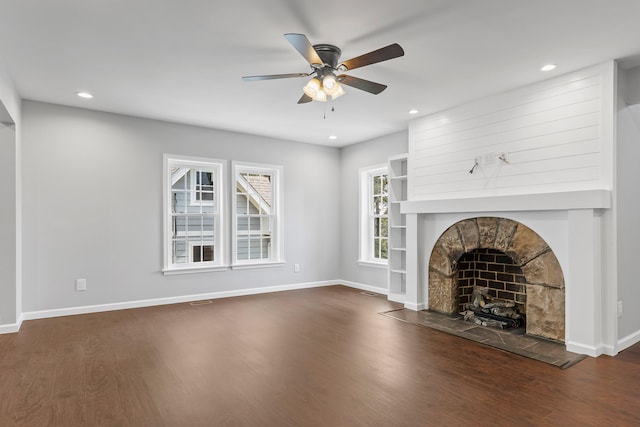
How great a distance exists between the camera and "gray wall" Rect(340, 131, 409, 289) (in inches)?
243

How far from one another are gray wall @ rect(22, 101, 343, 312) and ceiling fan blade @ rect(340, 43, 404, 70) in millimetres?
3521

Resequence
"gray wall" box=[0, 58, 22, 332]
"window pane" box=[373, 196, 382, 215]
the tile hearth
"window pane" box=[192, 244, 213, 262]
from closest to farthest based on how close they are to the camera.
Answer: the tile hearth → "gray wall" box=[0, 58, 22, 332] → "window pane" box=[192, 244, 213, 262] → "window pane" box=[373, 196, 382, 215]

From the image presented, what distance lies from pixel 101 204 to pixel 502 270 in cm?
529

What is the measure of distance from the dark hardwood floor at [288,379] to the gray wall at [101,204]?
659 millimetres

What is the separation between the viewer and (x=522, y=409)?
7.80ft

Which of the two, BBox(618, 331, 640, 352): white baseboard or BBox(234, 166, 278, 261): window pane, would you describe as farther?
BBox(234, 166, 278, 261): window pane

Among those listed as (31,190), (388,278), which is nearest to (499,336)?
(388,278)

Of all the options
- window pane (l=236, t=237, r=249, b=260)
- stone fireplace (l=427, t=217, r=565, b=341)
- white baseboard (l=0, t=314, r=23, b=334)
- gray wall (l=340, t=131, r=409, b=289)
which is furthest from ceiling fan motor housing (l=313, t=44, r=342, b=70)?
white baseboard (l=0, t=314, r=23, b=334)

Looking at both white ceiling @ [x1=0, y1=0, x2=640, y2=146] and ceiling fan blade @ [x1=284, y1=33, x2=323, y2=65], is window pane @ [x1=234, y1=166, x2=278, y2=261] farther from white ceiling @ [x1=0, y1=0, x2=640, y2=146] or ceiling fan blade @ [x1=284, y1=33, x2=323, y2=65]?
ceiling fan blade @ [x1=284, y1=33, x2=323, y2=65]

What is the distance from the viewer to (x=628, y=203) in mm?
3518

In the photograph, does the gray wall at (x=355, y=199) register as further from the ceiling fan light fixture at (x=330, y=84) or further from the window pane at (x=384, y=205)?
the ceiling fan light fixture at (x=330, y=84)

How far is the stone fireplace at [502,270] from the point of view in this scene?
3623 millimetres

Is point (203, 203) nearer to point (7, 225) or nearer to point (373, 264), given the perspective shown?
point (7, 225)

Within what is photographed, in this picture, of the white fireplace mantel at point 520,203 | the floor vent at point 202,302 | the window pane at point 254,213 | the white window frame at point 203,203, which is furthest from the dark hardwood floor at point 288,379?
the window pane at point 254,213
